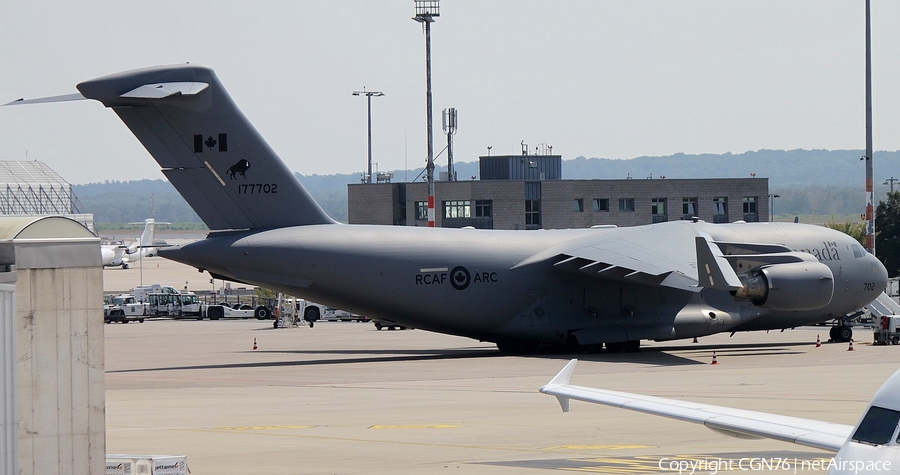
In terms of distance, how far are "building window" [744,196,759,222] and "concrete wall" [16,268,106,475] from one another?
235 ft

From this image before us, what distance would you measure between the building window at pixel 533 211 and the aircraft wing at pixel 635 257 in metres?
43.9

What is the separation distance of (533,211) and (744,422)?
6629 cm

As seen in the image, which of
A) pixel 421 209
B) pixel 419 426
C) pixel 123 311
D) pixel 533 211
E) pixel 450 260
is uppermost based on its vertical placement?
pixel 421 209

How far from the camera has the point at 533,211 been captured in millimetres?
75875

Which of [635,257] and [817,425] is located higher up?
[635,257]

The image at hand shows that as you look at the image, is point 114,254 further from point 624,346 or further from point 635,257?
point 635,257

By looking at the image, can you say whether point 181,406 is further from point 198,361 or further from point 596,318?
point 596,318

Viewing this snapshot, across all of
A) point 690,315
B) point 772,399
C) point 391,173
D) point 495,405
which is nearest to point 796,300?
point 690,315

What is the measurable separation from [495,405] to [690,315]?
13244 mm

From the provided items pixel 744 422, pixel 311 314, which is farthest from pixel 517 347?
pixel 311 314

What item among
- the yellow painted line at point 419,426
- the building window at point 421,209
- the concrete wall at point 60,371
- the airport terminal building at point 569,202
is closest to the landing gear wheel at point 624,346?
the yellow painted line at point 419,426

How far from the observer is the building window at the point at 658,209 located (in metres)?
76.9

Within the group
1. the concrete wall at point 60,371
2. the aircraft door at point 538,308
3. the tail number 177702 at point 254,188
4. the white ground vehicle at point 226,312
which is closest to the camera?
the concrete wall at point 60,371

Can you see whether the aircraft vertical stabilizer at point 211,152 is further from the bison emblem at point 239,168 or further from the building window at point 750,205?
the building window at point 750,205
